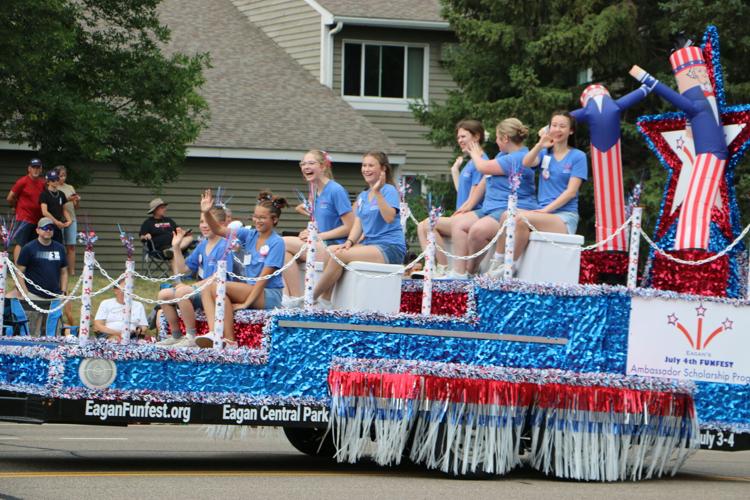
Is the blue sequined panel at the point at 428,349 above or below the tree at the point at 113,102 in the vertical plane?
below

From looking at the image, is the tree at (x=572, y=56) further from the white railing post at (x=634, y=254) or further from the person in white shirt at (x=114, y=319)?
the white railing post at (x=634, y=254)

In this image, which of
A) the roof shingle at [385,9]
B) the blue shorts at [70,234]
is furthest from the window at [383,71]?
the blue shorts at [70,234]

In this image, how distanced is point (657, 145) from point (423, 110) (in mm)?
14056

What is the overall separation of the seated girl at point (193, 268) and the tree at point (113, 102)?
968 centimetres

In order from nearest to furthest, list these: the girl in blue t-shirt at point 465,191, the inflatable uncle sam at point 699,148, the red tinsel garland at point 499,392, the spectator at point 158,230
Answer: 1. the red tinsel garland at point 499,392
2. the inflatable uncle sam at point 699,148
3. the girl in blue t-shirt at point 465,191
4. the spectator at point 158,230

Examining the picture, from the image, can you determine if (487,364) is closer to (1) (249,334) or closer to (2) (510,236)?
(2) (510,236)

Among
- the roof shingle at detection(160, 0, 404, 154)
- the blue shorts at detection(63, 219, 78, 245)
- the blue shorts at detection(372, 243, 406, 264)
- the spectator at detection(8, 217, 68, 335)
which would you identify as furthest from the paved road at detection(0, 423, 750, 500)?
the roof shingle at detection(160, 0, 404, 154)

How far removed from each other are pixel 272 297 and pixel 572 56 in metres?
13.9

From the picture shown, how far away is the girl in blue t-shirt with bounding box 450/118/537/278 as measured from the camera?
12.4 meters

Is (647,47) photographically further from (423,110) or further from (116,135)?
(116,135)

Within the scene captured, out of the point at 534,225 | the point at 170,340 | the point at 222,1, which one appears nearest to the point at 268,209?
the point at 170,340

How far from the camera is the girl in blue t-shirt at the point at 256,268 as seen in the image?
11.5 meters

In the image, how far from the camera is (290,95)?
31219 mm

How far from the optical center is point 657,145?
41.7ft
